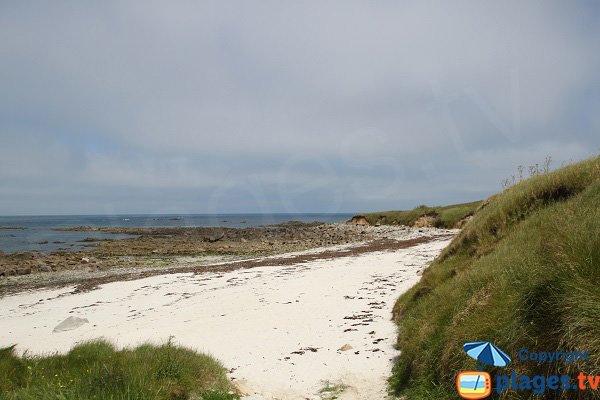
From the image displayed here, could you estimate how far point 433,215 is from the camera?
54219 mm

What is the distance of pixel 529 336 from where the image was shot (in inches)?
163

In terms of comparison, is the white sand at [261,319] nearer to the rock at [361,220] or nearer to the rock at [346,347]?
the rock at [346,347]

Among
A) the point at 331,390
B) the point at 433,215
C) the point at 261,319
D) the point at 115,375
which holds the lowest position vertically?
the point at 261,319

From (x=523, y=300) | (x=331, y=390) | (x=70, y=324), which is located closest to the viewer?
(x=523, y=300)

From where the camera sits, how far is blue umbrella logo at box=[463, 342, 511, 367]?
3232 mm

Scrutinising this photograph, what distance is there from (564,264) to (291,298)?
33.3 ft

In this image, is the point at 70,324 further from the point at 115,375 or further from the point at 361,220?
the point at 361,220

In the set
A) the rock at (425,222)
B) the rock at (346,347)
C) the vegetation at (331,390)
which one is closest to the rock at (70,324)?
the rock at (346,347)

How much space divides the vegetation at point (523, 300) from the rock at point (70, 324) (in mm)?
10523

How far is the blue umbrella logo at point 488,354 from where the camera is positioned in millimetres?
3232

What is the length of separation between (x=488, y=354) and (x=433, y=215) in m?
53.9

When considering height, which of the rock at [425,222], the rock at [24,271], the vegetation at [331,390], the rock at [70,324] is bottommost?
the rock at [24,271]

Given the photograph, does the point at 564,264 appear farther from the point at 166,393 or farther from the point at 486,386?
the point at 166,393

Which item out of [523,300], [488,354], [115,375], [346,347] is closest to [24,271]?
[115,375]
